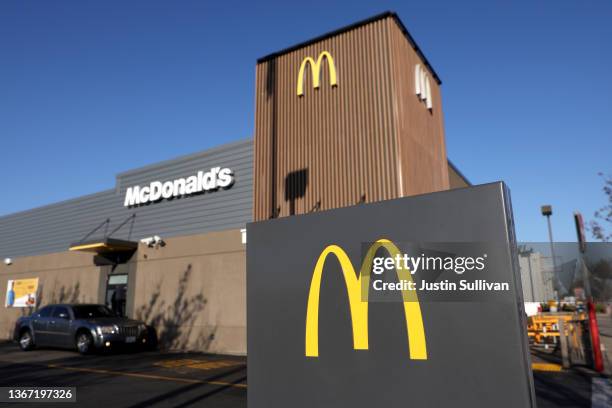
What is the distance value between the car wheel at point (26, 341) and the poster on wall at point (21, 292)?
6816 mm

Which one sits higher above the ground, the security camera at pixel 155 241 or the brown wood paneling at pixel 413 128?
the brown wood paneling at pixel 413 128

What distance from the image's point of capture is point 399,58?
13.3m

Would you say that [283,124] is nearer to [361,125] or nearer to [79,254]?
[361,125]

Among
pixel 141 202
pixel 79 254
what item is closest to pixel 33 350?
pixel 79 254

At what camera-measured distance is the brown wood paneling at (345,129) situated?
1246 cm

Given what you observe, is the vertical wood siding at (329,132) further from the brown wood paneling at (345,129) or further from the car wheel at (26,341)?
the car wheel at (26,341)

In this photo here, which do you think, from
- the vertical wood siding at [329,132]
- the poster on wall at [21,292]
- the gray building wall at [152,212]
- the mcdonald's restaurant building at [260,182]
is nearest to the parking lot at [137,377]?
the mcdonald's restaurant building at [260,182]

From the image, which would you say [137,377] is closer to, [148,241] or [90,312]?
[90,312]

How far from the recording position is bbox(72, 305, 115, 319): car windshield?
14.9 metres

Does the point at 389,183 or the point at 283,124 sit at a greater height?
the point at 283,124

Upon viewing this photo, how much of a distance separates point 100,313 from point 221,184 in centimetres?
617

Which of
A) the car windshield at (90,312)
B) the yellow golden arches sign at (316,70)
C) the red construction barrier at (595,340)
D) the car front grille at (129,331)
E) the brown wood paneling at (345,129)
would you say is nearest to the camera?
the red construction barrier at (595,340)

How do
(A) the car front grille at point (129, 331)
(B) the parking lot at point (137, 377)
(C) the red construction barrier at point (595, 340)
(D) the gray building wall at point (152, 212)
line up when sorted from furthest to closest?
(D) the gray building wall at point (152, 212) < (A) the car front grille at point (129, 331) < (C) the red construction barrier at point (595, 340) < (B) the parking lot at point (137, 377)

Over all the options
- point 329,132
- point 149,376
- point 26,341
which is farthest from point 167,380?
point 26,341
